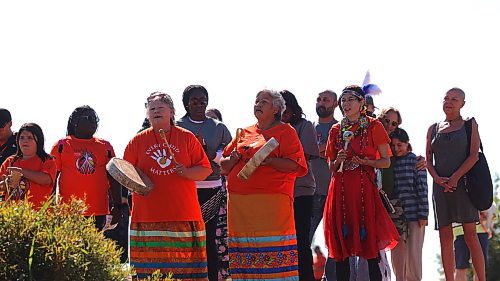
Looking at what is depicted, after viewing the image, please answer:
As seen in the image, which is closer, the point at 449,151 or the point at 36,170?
the point at 36,170

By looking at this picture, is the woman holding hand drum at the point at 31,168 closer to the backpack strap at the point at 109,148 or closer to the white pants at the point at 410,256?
the backpack strap at the point at 109,148

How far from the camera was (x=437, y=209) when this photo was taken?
9258 mm

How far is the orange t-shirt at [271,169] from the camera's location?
8047 millimetres

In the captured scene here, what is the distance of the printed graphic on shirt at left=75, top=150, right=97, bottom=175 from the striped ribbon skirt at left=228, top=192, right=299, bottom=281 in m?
1.53

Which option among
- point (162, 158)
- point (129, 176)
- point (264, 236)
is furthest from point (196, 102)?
point (129, 176)

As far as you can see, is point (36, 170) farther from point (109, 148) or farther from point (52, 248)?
point (52, 248)

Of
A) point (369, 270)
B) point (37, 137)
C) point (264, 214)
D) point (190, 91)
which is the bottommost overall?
point (369, 270)

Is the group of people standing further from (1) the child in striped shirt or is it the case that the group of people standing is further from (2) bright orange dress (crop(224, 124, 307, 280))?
(1) the child in striped shirt

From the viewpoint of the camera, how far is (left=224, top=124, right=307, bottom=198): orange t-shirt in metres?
8.05

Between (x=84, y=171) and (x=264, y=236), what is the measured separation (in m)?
1.95

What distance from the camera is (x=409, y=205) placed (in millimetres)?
9961

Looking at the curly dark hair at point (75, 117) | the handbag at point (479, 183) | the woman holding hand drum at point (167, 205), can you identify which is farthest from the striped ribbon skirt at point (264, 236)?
the handbag at point (479, 183)

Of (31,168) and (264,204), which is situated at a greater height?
(31,168)

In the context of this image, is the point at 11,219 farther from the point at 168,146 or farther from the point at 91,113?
the point at 91,113
